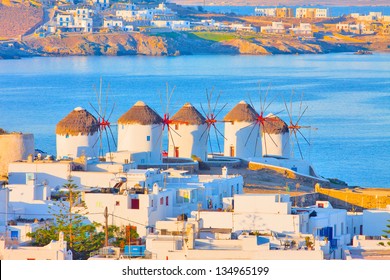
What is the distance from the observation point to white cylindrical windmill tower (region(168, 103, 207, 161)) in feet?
100

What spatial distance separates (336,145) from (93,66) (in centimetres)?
5915

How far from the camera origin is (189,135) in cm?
3066

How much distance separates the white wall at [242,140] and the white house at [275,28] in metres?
113

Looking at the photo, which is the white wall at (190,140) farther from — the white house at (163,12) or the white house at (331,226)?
the white house at (163,12)

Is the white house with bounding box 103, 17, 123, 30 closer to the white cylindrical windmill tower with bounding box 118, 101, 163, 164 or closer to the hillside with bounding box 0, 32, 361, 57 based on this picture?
the hillside with bounding box 0, 32, 361, 57

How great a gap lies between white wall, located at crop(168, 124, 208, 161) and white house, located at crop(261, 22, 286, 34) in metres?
114

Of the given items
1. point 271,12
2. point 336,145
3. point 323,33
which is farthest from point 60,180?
point 271,12

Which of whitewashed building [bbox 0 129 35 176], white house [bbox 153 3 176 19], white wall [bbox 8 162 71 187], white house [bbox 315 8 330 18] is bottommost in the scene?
white wall [bbox 8 162 71 187]

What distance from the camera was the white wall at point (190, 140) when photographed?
30.6 metres

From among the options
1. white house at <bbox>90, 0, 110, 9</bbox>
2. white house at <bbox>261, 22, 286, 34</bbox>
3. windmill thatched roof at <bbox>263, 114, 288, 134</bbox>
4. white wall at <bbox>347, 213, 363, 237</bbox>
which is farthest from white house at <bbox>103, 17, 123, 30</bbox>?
white wall at <bbox>347, 213, 363, 237</bbox>

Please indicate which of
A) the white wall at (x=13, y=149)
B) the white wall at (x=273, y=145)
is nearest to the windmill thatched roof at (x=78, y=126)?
the white wall at (x=13, y=149)

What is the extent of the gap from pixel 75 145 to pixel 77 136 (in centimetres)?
17

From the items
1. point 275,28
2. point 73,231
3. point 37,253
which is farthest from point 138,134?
point 275,28

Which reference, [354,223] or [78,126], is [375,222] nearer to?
[354,223]
